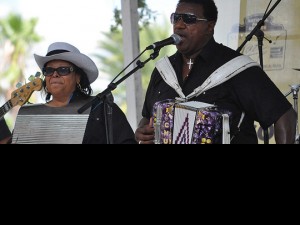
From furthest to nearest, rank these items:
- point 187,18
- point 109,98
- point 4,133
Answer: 1. point 4,133
2. point 187,18
3. point 109,98

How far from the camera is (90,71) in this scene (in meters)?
3.11

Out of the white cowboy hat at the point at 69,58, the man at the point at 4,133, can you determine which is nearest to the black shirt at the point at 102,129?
the white cowboy hat at the point at 69,58

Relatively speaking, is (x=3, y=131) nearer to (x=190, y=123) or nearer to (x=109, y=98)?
(x=109, y=98)

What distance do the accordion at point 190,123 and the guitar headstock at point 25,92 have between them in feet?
3.01

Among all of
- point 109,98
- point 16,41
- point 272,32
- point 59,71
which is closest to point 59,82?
point 59,71

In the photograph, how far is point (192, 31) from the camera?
2.85m

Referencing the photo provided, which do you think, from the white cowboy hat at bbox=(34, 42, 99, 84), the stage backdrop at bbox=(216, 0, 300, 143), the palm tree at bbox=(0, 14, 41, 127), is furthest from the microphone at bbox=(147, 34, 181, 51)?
the palm tree at bbox=(0, 14, 41, 127)

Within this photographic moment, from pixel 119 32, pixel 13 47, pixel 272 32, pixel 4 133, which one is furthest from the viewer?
pixel 13 47

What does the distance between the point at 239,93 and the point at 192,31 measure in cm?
46

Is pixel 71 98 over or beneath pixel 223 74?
beneath

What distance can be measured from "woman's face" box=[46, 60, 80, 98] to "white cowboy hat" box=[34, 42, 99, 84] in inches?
1.3

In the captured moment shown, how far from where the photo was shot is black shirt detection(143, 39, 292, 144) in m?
2.64

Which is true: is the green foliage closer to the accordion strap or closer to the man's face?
the man's face
